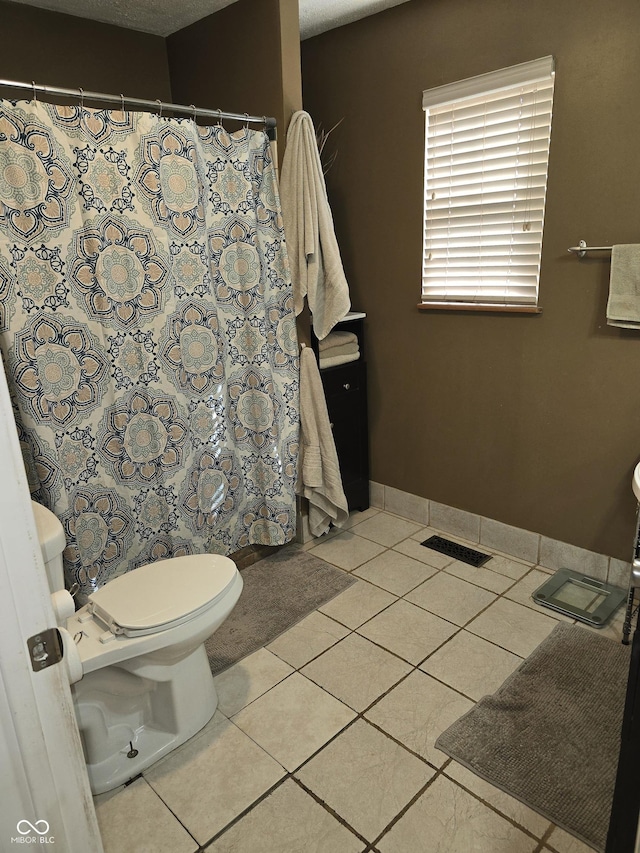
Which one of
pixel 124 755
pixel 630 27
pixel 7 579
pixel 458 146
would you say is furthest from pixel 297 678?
pixel 630 27

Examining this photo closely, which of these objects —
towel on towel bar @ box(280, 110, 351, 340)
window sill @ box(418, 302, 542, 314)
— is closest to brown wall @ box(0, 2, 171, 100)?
towel on towel bar @ box(280, 110, 351, 340)

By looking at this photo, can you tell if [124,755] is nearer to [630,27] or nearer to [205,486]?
[205,486]

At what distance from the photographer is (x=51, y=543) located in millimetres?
1480

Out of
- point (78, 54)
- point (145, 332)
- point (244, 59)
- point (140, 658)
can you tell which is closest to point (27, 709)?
point (140, 658)

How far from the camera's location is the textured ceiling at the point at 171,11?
2.40 metres

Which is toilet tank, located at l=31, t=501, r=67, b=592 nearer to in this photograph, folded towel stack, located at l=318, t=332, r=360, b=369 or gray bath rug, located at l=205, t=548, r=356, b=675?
gray bath rug, located at l=205, t=548, r=356, b=675

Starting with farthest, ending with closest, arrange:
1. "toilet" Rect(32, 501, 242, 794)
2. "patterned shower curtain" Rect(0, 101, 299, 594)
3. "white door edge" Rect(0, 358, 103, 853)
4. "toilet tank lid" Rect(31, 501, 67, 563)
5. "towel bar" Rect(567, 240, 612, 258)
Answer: "towel bar" Rect(567, 240, 612, 258) → "patterned shower curtain" Rect(0, 101, 299, 594) → "toilet" Rect(32, 501, 242, 794) → "toilet tank lid" Rect(31, 501, 67, 563) → "white door edge" Rect(0, 358, 103, 853)

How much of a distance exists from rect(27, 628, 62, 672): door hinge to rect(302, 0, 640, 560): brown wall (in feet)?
7.18

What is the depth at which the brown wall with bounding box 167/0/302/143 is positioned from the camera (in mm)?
2363

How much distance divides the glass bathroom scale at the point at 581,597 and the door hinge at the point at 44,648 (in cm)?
207

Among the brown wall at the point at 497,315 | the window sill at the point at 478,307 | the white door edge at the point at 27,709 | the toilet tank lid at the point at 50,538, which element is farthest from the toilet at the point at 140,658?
the window sill at the point at 478,307

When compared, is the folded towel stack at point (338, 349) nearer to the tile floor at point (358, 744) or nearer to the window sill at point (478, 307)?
the window sill at point (478, 307)

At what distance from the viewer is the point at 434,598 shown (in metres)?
2.47

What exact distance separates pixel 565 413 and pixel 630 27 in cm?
142
